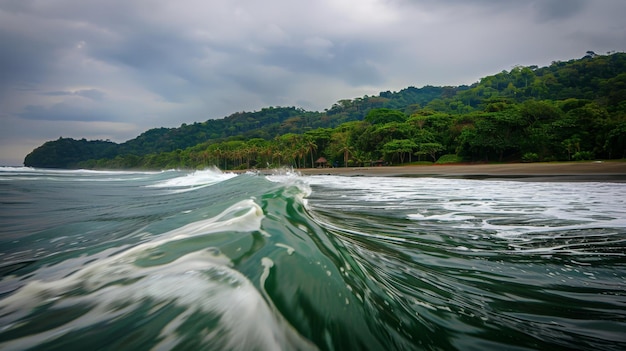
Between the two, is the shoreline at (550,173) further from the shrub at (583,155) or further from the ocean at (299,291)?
the ocean at (299,291)

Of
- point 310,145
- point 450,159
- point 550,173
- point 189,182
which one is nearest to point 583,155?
point 450,159

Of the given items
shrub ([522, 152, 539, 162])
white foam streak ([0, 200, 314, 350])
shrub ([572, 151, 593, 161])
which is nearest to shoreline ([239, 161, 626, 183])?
shrub ([572, 151, 593, 161])

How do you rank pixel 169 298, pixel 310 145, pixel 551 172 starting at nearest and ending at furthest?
1. pixel 169 298
2. pixel 551 172
3. pixel 310 145

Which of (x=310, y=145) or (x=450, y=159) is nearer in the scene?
(x=450, y=159)

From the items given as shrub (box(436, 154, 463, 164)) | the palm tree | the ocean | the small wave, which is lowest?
shrub (box(436, 154, 463, 164))

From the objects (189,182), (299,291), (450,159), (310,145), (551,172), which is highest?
(310,145)

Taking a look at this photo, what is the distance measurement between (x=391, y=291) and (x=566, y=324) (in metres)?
0.93

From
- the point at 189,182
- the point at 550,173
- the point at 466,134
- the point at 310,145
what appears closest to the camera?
the point at 189,182

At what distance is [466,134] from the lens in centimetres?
4197

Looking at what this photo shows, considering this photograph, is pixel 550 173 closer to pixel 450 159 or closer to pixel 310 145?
pixel 450 159

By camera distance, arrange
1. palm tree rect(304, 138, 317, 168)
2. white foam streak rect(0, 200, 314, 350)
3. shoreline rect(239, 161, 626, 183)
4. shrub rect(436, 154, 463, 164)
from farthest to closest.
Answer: palm tree rect(304, 138, 317, 168) < shrub rect(436, 154, 463, 164) < shoreline rect(239, 161, 626, 183) < white foam streak rect(0, 200, 314, 350)

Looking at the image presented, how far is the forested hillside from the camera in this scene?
34688mm

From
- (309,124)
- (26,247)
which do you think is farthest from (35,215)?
(309,124)

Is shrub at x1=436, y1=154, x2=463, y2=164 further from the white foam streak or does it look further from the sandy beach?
the white foam streak
